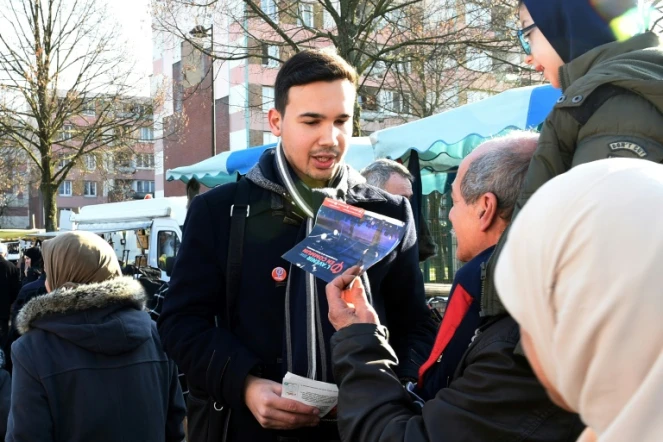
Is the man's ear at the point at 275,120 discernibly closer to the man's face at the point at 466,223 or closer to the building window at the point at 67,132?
the man's face at the point at 466,223

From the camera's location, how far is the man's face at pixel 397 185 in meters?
4.12

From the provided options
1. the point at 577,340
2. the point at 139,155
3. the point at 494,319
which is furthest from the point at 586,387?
the point at 139,155

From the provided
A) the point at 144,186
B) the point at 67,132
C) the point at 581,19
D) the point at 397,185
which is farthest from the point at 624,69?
the point at 144,186

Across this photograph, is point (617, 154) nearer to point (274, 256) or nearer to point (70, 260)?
point (274, 256)

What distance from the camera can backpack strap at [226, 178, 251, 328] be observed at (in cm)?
199

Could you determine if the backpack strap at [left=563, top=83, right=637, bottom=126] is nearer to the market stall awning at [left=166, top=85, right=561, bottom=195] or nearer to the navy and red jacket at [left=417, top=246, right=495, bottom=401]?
the navy and red jacket at [left=417, top=246, right=495, bottom=401]

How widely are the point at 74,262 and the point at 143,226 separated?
41.0ft

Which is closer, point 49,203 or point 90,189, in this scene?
point 49,203

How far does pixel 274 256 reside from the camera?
6.67 ft

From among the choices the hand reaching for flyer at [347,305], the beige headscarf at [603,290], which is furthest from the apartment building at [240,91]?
the beige headscarf at [603,290]

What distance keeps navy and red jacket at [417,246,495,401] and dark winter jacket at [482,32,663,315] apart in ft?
0.30

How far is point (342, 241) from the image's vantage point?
1856 millimetres

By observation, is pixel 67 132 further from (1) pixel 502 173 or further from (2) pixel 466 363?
(2) pixel 466 363

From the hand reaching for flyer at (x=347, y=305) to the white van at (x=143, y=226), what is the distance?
10.9 meters
